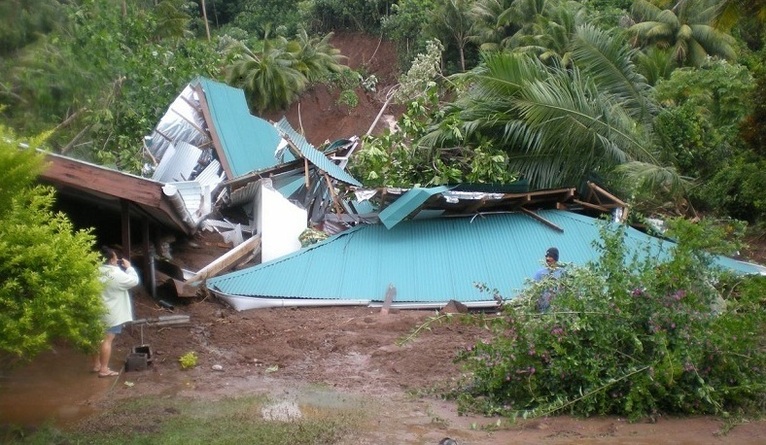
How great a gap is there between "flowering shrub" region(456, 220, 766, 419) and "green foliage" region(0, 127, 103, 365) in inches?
161

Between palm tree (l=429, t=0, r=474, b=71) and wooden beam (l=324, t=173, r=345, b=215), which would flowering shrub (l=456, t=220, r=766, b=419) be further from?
palm tree (l=429, t=0, r=474, b=71)

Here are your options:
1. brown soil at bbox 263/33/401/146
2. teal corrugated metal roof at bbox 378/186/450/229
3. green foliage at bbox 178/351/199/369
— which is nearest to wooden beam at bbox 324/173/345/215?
teal corrugated metal roof at bbox 378/186/450/229

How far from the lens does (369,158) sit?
664 inches

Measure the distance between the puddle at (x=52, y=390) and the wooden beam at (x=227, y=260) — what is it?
3728 mm

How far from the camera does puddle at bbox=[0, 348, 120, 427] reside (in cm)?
848

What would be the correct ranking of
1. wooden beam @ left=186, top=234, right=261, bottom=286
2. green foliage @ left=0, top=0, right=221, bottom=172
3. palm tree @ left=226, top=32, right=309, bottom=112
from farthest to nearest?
palm tree @ left=226, top=32, right=309, bottom=112, wooden beam @ left=186, top=234, right=261, bottom=286, green foliage @ left=0, top=0, right=221, bottom=172

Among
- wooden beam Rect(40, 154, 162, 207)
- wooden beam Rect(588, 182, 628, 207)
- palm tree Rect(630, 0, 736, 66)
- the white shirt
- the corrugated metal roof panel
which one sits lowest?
the white shirt

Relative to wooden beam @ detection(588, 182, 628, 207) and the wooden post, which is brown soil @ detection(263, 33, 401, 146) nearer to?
wooden beam @ detection(588, 182, 628, 207)

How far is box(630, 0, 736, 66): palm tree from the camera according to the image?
31.8m

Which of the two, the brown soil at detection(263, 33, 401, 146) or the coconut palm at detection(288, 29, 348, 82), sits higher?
the coconut palm at detection(288, 29, 348, 82)

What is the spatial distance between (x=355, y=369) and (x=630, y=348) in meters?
3.68

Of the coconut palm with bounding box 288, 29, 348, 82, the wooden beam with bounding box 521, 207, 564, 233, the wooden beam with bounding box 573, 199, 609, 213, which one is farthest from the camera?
the coconut palm with bounding box 288, 29, 348, 82

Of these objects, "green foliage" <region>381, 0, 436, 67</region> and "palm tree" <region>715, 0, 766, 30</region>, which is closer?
"palm tree" <region>715, 0, 766, 30</region>

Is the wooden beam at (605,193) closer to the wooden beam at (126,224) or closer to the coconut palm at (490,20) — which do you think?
the wooden beam at (126,224)
